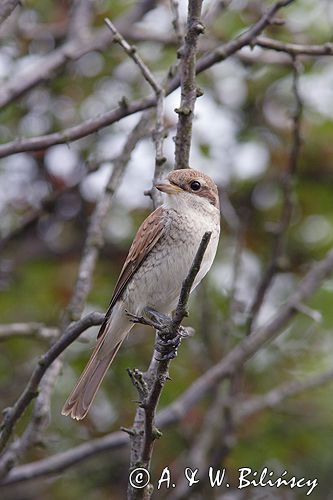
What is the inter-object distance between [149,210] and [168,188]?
2632 mm

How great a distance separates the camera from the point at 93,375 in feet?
13.0

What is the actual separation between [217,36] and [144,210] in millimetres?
1309

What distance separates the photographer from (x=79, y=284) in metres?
4.08

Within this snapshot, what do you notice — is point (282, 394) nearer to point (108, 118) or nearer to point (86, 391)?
point (86, 391)

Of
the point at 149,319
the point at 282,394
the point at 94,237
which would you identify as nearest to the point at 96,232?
the point at 94,237

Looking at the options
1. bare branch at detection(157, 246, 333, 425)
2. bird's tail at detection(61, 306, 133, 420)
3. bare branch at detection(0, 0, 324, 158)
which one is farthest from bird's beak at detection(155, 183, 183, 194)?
bare branch at detection(157, 246, 333, 425)

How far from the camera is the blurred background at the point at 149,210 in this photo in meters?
5.86

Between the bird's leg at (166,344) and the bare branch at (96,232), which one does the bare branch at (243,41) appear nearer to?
the bare branch at (96,232)

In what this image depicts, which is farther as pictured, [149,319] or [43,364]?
[149,319]

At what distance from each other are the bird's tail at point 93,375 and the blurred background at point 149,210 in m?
1.66

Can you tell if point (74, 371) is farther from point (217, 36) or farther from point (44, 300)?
point (217, 36)

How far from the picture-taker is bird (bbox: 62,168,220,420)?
3.80 meters

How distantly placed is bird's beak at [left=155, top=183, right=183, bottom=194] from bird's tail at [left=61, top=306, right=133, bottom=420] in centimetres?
65

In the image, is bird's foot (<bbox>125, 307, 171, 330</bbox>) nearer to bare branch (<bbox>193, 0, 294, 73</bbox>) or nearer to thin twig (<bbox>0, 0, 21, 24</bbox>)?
bare branch (<bbox>193, 0, 294, 73</bbox>)
